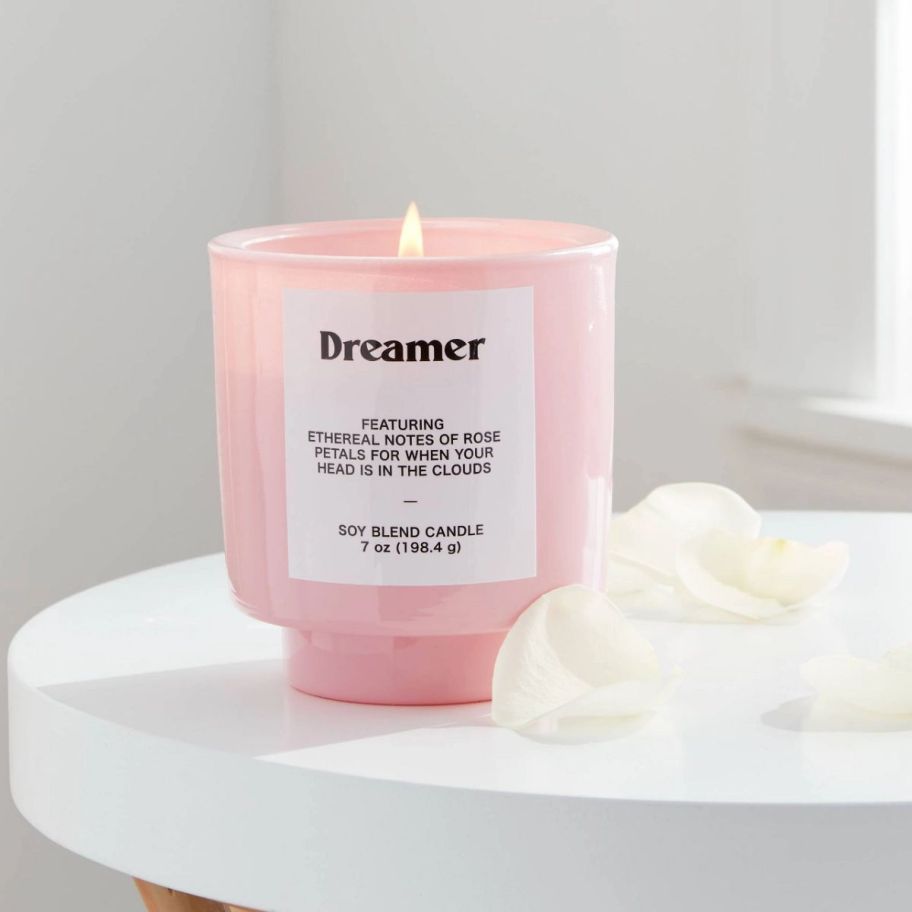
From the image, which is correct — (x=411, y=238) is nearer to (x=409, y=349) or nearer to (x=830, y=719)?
(x=409, y=349)

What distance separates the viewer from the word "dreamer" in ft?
1.32

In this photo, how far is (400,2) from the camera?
1565 millimetres

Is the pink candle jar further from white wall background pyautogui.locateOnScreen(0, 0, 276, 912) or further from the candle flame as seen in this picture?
white wall background pyautogui.locateOnScreen(0, 0, 276, 912)

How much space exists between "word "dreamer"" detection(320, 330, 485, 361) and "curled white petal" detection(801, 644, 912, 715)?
0.14 meters

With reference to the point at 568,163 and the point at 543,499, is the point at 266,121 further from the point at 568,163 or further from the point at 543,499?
the point at 543,499

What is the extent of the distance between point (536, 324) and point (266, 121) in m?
1.32

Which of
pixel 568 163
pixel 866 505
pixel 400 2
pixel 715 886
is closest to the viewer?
pixel 715 886

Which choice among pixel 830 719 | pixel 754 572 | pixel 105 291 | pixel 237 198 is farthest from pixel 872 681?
pixel 237 198

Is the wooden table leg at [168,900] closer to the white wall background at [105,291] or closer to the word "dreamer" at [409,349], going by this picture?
the word "dreamer" at [409,349]

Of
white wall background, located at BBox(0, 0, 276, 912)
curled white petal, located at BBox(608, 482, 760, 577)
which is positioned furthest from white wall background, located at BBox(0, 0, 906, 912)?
curled white petal, located at BBox(608, 482, 760, 577)

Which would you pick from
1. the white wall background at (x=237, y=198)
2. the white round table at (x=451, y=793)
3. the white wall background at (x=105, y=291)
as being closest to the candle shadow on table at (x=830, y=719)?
the white round table at (x=451, y=793)

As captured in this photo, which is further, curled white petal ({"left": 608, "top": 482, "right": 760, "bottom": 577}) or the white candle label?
curled white petal ({"left": 608, "top": 482, "right": 760, "bottom": 577})

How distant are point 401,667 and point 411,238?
0.43 feet

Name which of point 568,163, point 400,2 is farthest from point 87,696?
point 400,2
